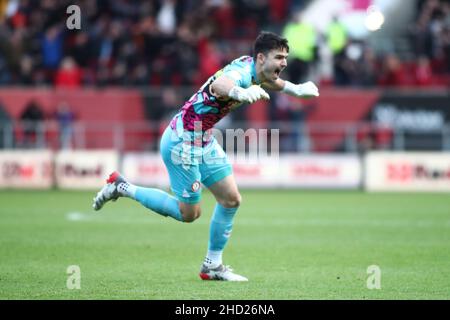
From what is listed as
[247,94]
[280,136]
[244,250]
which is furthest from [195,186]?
[280,136]

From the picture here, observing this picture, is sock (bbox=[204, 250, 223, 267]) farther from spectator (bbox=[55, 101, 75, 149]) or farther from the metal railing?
spectator (bbox=[55, 101, 75, 149])

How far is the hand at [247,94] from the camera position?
8641 mm

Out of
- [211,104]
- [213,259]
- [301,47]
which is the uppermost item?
[301,47]

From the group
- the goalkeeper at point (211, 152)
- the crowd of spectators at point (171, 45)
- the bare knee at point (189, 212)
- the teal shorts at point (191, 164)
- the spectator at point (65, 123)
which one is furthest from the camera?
the crowd of spectators at point (171, 45)

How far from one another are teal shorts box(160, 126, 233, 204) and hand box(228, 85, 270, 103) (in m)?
1.01

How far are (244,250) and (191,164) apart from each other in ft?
9.74

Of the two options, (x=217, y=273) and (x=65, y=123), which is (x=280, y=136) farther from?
Result: (x=217, y=273)

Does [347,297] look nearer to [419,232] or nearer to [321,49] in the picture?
[419,232]

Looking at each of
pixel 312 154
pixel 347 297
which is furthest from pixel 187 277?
pixel 312 154

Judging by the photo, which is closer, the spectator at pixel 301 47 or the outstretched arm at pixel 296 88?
the outstretched arm at pixel 296 88

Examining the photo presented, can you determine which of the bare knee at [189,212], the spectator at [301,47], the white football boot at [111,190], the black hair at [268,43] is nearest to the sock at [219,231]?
the bare knee at [189,212]

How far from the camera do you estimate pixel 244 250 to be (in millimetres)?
12352

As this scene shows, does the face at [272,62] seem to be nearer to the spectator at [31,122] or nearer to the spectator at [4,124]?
the spectator at [31,122]

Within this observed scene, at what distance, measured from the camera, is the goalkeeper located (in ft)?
30.9
